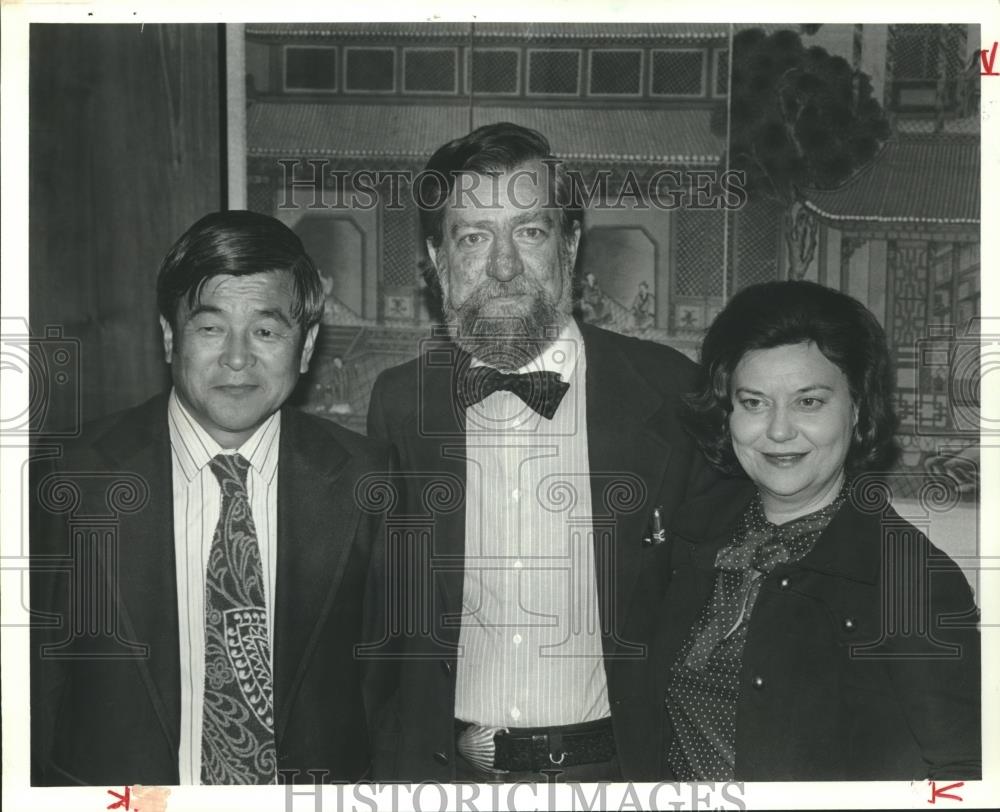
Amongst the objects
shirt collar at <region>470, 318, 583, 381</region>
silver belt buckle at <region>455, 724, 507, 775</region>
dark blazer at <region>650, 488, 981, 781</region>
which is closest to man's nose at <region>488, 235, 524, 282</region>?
shirt collar at <region>470, 318, 583, 381</region>

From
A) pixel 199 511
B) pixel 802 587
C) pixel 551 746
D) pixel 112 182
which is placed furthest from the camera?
pixel 112 182

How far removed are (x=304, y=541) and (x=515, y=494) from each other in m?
0.52

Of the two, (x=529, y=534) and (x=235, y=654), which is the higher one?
(x=529, y=534)

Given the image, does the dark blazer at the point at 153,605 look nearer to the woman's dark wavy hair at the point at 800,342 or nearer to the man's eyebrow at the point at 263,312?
the man's eyebrow at the point at 263,312

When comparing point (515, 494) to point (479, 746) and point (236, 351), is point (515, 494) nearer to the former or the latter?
point (479, 746)

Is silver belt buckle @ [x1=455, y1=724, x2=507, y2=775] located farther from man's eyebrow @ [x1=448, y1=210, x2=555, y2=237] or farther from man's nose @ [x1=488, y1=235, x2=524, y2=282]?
man's eyebrow @ [x1=448, y1=210, x2=555, y2=237]

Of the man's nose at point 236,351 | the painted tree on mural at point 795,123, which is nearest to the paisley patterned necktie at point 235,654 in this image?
the man's nose at point 236,351

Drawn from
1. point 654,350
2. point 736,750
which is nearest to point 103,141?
point 654,350

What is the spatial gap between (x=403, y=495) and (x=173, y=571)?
581 mm

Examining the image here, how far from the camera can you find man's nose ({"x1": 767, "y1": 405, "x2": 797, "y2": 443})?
7.18 feet

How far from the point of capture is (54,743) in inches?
95.3

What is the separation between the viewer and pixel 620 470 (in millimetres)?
2385

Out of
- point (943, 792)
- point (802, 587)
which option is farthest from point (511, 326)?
point (943, 792)

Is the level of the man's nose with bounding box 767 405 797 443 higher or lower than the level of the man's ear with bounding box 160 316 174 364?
lower
